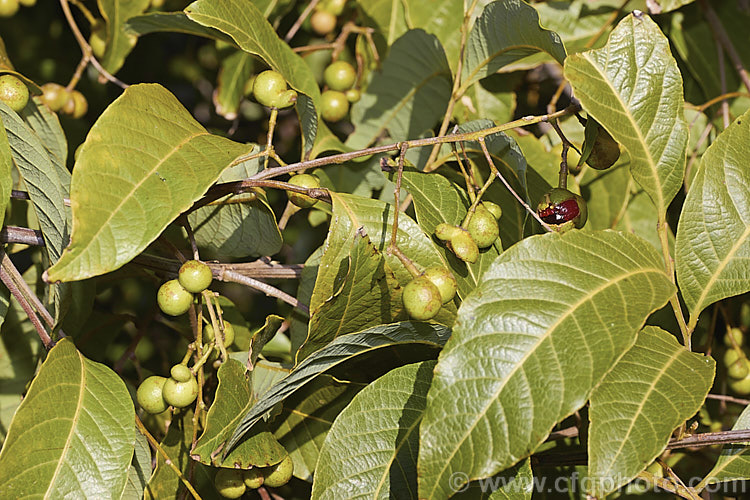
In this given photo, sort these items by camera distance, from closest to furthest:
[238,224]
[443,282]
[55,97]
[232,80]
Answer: [443,282], [238,224], [55,97], [232,80]

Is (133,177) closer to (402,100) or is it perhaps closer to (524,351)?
(524,351)

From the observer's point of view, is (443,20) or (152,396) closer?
(152,396)

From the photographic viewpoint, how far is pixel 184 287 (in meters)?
0.96

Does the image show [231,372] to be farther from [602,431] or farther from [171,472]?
[602,431]

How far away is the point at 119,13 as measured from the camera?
146 centimetres

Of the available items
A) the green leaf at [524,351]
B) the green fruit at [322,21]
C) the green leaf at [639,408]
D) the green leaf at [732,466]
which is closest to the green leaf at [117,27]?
the green fruit at [322,21]

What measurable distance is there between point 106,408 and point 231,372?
7.4 inches

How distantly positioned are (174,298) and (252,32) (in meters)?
0.45

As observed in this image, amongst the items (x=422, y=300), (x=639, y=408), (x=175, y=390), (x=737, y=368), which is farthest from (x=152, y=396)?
(x=737, y=368)

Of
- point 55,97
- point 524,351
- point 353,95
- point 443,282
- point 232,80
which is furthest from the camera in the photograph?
point 232,80

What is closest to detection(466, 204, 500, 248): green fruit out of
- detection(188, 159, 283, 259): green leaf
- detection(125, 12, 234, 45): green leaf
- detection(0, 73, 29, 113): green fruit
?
detection(188, 159, 283, 259): green leaf

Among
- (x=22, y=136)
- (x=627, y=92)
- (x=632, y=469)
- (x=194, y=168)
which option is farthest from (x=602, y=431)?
(x=22, y=136)

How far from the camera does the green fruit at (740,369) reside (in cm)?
145

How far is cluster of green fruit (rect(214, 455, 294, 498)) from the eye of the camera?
1.00 meters
